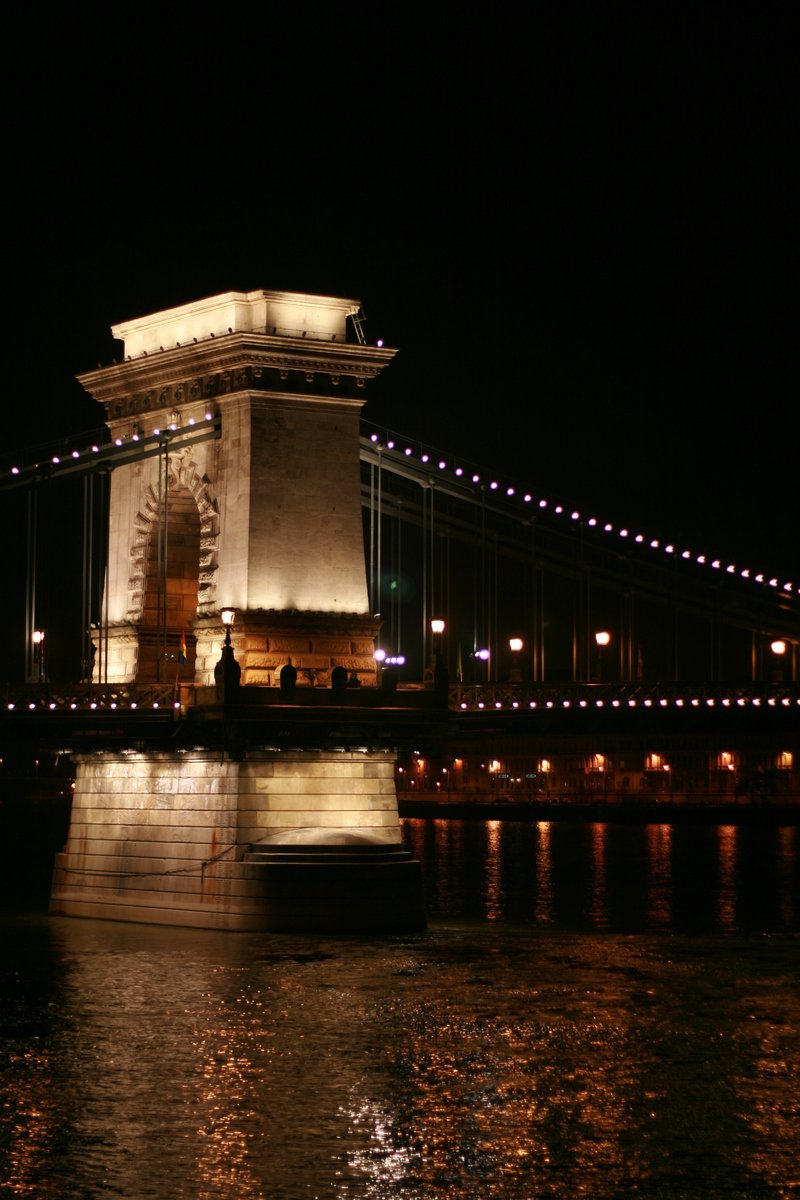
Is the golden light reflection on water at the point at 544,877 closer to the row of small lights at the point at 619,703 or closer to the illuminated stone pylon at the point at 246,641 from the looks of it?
the row of small lights at the point at 619,703

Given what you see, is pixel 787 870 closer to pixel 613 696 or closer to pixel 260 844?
pixel 613 696

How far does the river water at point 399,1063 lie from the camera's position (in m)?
25.3

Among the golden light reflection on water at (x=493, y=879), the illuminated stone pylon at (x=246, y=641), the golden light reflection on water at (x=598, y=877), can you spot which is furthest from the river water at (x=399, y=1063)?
the golden light reflection on water at (x=493, y=879)

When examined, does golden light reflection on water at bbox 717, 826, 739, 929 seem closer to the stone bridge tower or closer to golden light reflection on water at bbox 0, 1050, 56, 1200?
the stone bridge tower

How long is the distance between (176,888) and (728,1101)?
59.3ft

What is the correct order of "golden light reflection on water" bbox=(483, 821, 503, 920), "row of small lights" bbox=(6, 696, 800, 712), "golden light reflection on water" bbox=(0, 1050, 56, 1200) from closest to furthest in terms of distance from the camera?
"golden light reflection on water" bbox=(0, 1050, 56, 1200) < "row of small lights" bbox=(6, 696, 800, 712) < "golden light reflection on water" bbox=(483, 821, 503, 920)

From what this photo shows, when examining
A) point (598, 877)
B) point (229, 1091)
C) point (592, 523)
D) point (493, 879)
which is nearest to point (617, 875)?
point (598, 877)

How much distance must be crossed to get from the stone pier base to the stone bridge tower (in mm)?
2710

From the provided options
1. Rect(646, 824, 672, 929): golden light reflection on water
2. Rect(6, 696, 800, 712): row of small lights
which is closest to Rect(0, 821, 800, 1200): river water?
Rect(6, 696, 800, 712): row of small lights

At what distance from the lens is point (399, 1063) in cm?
3203

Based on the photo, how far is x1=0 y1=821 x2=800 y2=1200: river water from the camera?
83.1 ft

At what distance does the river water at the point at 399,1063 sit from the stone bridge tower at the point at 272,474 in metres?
7.00

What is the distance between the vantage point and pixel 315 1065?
104ft

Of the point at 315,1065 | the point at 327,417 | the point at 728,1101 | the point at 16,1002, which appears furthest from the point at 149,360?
the point at 728,1101
